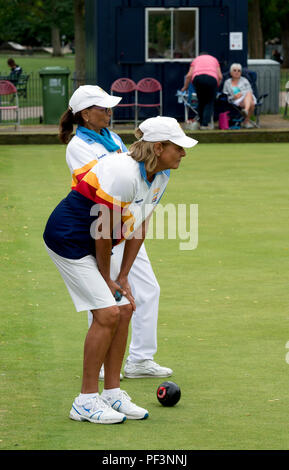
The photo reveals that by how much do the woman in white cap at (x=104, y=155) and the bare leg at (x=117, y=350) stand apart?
0.44m

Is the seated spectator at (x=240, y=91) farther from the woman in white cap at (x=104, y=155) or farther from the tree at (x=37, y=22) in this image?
the tree at (x=37, y=22)

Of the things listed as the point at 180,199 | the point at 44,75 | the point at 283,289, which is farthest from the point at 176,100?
Answer: the point at 283,289

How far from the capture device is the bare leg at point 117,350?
218 inches

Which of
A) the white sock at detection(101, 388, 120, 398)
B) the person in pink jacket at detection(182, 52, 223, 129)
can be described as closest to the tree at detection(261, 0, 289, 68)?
the person in pink jacket at detection(182, 52, 223, 129)

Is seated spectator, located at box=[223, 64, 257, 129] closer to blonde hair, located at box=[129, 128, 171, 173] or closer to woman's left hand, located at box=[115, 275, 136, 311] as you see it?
woman's left hand, located at box=[115, 275, 136, 311]

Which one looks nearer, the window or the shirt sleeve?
the shirt sleeve

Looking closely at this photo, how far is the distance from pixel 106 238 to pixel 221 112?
17.8 m

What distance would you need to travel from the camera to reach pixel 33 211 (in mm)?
12562

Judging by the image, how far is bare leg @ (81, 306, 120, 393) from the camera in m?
5.35

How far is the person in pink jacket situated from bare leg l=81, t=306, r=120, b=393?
15900 millimetres

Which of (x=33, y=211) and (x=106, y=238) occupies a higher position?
(x=106, y=238)

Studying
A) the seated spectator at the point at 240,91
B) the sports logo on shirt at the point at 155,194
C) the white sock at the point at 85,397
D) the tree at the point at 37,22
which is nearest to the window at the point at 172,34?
the seated spectator at the point at 240,91
